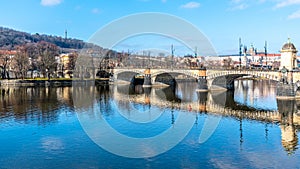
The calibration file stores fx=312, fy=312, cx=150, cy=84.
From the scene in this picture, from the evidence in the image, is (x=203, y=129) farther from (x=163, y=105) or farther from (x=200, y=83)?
(x=200, y=83)

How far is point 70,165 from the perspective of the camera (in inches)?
650

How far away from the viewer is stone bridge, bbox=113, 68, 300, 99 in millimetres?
42219

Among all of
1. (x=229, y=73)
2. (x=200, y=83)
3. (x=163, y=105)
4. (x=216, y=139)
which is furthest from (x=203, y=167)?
(x=200, y=83)

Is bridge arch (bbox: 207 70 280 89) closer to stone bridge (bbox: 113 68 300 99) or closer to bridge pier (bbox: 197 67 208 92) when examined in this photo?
stone bridge (bbox: 113 68 300 99)

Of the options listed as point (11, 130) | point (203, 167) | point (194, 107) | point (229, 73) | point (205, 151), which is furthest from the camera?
point (229, 73)

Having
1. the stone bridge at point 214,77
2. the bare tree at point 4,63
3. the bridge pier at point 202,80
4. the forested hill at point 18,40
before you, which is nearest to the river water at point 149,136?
the stone bridge at point 214,77

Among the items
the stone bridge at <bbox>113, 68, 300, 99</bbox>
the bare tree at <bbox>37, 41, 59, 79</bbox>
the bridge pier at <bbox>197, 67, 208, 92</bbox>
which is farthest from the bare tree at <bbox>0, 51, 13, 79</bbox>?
the bridge pier at <bbox>197, 67, 208, 92</bbox>

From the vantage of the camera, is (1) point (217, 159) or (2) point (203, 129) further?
(2) point (203, 129)

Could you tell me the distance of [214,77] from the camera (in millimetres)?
56750

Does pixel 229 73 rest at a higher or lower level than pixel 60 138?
higher

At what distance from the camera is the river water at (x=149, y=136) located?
1736 cm

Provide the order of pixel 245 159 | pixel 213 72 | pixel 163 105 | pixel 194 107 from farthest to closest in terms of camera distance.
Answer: pixel 213 72 → pixel 163 105 → pixel 194 107 → pixel 245 159

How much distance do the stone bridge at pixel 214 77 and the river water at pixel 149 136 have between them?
5501 millimetres

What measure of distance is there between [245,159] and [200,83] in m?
40.9
